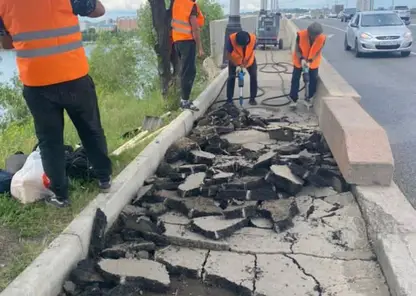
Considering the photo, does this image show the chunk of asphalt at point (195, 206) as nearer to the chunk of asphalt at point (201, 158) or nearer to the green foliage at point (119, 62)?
the chunk of asphalt at point (201, 158)

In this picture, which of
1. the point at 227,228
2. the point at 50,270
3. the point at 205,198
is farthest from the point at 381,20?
the point at 50,270

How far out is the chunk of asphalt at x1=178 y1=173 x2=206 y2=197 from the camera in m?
4.52

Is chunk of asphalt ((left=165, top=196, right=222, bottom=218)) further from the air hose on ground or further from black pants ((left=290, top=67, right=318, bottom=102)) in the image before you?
the air hose on ground

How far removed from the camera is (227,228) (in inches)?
150


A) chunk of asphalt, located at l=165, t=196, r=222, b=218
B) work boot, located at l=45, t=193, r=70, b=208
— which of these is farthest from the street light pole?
work boot, located at l=45, t=193, r=70, b=208

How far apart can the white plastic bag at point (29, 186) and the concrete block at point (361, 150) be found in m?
2.72

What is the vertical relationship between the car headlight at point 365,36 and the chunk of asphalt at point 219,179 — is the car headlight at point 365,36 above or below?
above

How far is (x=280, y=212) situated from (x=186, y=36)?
408 centimetres

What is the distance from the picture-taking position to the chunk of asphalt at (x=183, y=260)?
336cm

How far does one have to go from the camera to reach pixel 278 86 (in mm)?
10930

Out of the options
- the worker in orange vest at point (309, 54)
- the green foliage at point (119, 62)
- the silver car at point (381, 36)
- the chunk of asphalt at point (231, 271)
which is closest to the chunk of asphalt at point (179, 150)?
the chunk of asphalt at point (231, 271)

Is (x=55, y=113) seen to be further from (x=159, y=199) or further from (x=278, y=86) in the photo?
(x=278, y=86)

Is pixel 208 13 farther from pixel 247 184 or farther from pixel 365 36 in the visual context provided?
pixel 247 184

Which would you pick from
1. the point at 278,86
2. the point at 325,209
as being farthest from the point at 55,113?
the point at 278,86
